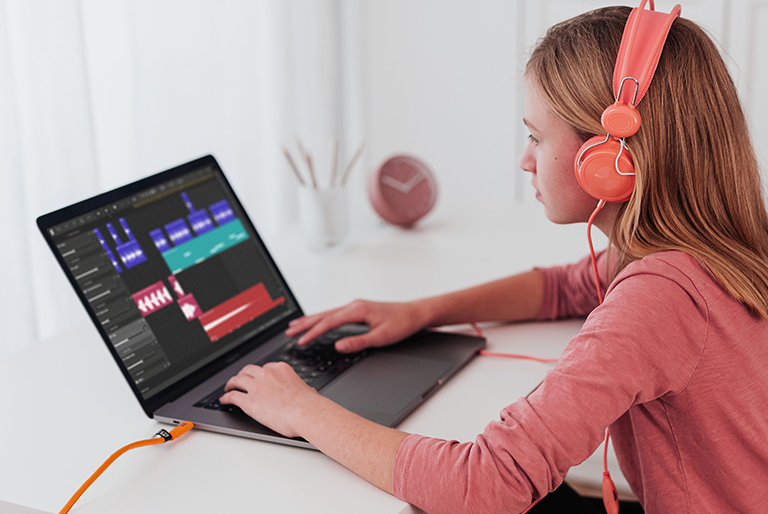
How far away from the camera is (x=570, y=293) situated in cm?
113

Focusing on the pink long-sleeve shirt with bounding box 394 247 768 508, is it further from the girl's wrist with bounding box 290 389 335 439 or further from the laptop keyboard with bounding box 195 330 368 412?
the laptop keyboard with bounding box 195 330 368 412

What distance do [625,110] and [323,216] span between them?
832 mm

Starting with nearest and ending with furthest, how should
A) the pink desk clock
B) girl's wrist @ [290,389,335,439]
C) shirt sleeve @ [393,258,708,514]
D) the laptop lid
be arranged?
1. shirt sleeve @ [393,258,708,514]
2. girl's wrist @ [290,389,335,439]
3. the laptop lid
4. the pink desk clock

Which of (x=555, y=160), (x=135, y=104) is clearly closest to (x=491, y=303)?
(x=555, y=160)

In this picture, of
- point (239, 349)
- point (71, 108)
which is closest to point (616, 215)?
point (239, 349)

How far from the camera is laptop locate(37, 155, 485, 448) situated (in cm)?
90

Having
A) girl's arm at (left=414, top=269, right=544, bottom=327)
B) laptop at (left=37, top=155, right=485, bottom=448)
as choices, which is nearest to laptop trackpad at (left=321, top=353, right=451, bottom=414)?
laptop at (left=37, top=155, right=485, bottom=448)

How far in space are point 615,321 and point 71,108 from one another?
1412 mm

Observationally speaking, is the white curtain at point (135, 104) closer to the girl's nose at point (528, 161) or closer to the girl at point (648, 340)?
the girl at point (648, 340)

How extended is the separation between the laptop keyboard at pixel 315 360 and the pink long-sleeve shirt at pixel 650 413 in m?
0.24

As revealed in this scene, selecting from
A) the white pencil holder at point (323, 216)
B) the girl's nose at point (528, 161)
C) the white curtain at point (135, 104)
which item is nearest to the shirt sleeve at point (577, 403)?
the girl's nose at point (528, 161)

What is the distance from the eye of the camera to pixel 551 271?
116cm

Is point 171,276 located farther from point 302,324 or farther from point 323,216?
point 323,216

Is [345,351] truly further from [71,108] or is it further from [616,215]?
[71,108]
